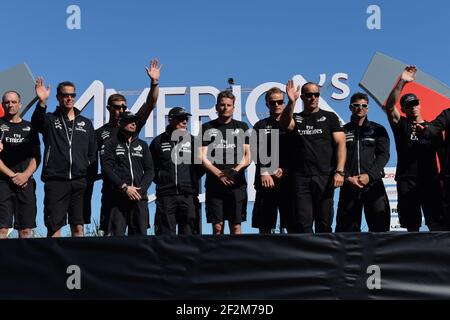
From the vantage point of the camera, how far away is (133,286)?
4.87 metres

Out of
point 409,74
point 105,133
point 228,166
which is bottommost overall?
point 228,166

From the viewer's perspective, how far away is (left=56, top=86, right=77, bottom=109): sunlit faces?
632 cm

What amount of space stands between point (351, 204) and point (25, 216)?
10.9ft

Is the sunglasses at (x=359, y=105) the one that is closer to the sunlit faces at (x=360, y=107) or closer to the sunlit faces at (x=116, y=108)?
the sunlit faces at (x=360, y=107)

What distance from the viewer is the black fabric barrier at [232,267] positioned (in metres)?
4.73

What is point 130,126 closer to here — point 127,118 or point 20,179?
point 127,118

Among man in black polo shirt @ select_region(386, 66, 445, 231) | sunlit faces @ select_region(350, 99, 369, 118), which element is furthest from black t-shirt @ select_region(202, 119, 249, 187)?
man in black polo shirt @ select_region(386, 66, 445, 231)

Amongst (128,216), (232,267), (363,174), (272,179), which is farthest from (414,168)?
(128,216)

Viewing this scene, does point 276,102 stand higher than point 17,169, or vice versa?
point 276,102

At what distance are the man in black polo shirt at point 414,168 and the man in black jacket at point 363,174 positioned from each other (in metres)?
0.18

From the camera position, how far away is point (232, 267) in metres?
4.84

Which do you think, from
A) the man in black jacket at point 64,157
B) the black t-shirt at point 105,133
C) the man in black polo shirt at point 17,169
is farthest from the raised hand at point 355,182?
the man in black polo shirt at point 17,169

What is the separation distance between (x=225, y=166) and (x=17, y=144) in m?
2.21
